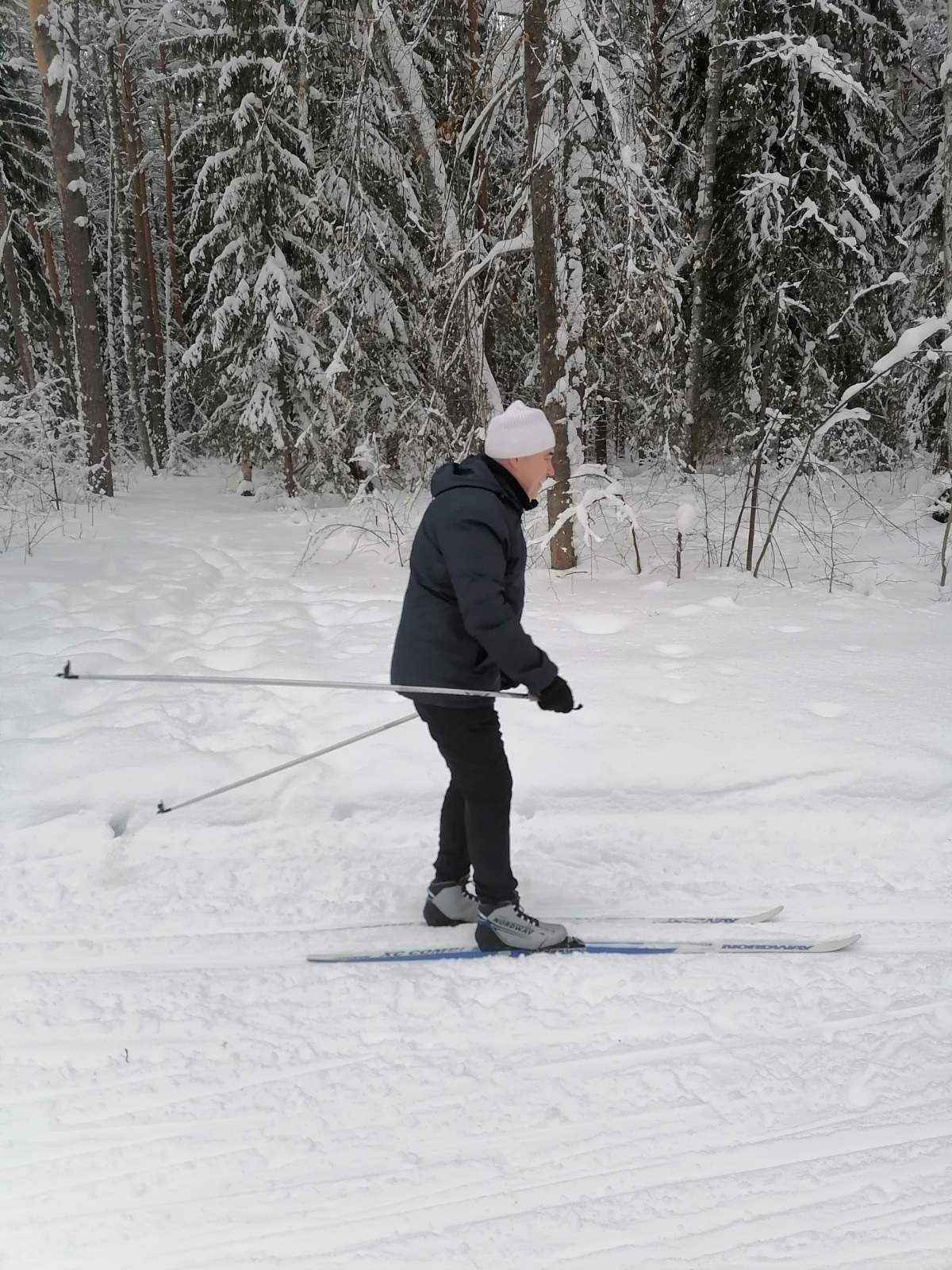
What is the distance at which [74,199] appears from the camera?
10.9 metres

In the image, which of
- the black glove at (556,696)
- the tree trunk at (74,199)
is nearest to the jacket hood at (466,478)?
the black glove at (556,696)

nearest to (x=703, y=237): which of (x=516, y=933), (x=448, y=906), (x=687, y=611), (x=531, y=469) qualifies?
(x=687, y=611)

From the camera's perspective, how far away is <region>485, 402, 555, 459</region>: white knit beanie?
269 cm

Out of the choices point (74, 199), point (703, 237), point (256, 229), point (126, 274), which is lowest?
point (703, 237)

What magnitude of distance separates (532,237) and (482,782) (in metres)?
5.14

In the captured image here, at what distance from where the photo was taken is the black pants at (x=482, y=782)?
2850 millimetres

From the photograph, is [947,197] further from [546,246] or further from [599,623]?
[599,623]

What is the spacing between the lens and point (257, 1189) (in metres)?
2.05

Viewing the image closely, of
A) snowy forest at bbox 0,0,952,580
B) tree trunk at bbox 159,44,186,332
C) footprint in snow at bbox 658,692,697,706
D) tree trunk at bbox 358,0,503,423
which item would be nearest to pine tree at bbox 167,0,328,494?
snowy forest at bbox 0,0,952,580

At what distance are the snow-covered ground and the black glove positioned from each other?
97 centimetres

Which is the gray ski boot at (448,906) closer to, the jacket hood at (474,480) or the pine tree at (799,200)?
the jacket hood at (474,480)

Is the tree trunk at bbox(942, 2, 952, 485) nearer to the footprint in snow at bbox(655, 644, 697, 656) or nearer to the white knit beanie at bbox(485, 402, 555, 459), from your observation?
the footprint in snow at bbox(655, 644, 697, 656)

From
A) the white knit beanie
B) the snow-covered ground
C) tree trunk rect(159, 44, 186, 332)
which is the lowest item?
the snow-covered ground

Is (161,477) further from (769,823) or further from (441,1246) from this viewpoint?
(441,1246)
